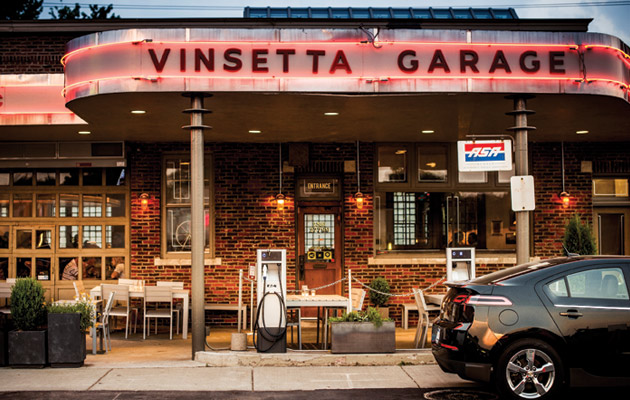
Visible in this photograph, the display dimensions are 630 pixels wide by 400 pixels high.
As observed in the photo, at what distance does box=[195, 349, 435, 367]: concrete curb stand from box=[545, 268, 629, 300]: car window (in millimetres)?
2732

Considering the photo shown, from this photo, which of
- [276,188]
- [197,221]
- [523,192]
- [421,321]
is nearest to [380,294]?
[276,188]

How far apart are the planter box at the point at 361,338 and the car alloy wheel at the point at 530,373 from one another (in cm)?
283

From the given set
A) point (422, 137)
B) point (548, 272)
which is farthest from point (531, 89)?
point (422, 137)

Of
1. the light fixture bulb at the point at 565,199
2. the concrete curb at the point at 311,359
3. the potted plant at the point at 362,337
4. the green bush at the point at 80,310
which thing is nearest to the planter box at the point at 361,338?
the potted plant at the point at 362,337

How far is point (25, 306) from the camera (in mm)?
9852

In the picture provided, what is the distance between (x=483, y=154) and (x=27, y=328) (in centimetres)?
682

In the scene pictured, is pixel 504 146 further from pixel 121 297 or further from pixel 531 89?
pixel 121 297

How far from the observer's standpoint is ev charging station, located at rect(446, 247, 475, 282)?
11.6 m

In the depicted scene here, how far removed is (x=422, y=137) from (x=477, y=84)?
4.37 meters

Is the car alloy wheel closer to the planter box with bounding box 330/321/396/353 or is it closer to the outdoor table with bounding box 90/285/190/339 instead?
the planter box with bounding box 330/321/396/353

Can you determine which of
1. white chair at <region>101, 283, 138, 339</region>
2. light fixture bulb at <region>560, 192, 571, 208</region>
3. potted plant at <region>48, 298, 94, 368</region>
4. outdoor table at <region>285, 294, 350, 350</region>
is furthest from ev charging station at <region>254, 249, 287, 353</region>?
light fixture bulb at <region>560, 192, 571, 208</region>

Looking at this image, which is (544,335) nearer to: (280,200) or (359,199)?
(359,199)

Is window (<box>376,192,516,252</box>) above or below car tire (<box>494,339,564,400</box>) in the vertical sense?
above

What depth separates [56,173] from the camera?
1495 cm
